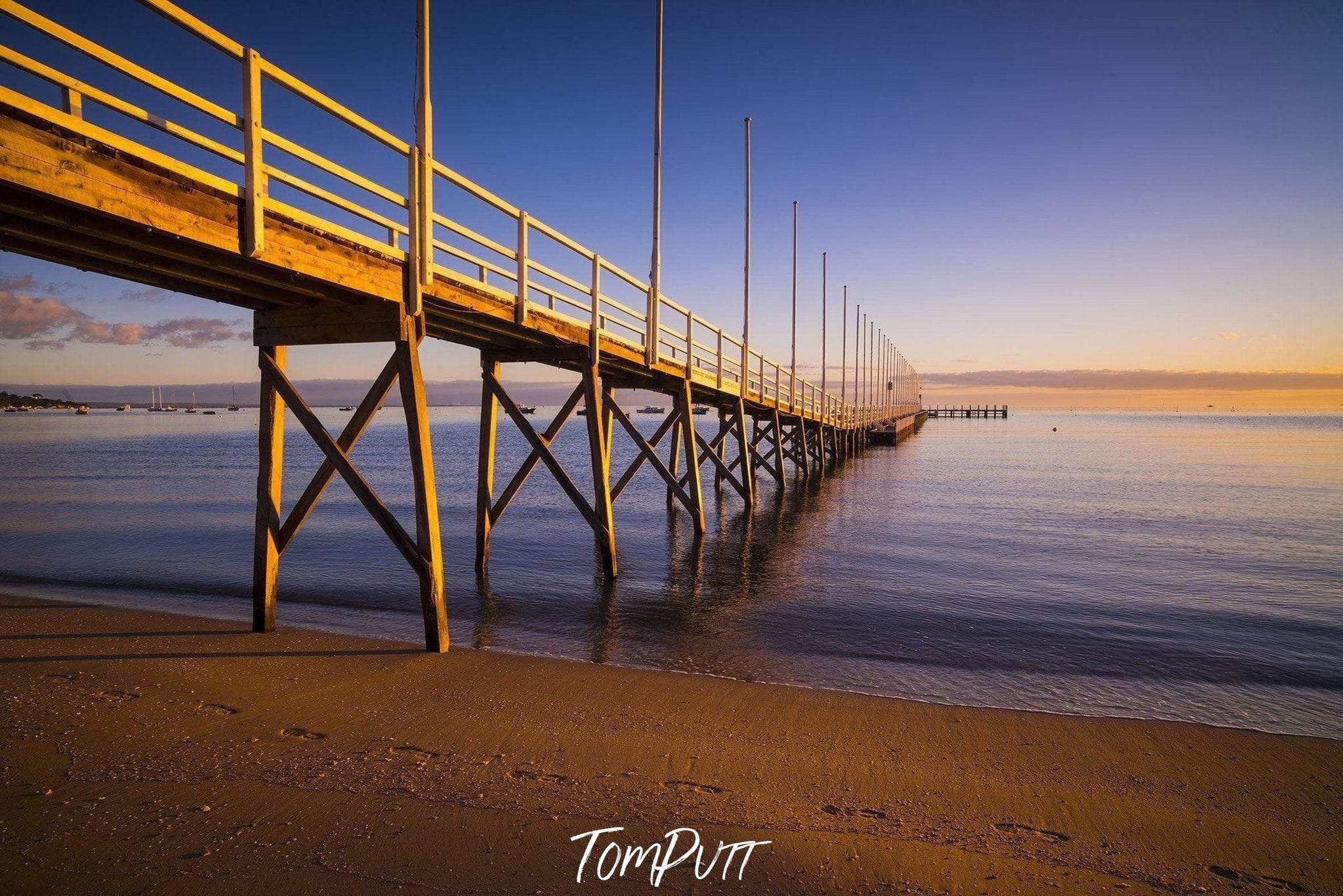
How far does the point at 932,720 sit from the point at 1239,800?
1829mm

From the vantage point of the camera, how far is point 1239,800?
164 inches

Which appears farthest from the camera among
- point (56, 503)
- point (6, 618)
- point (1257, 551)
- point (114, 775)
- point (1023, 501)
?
point (1023, 501)

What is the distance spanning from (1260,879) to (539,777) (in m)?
3.73

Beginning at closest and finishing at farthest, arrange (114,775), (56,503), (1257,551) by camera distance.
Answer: (114,775) → (1257,551) → (56,503)

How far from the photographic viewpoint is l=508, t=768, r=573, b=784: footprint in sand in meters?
3.98

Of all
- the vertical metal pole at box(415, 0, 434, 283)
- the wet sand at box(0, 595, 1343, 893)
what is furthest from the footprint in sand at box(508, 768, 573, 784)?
the vertical metal pole at box(415, 0, 434, 283)

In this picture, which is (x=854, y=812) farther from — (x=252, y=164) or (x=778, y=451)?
(x=778, y=451)

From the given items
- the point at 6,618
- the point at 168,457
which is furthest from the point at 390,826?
the point at 168,457

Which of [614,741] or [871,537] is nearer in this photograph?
[614,741]

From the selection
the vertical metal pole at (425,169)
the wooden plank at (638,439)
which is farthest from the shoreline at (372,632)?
the wooden plank at (638,439)

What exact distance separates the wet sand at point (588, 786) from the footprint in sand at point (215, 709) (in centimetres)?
2

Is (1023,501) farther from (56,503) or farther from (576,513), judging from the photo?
(56,503)

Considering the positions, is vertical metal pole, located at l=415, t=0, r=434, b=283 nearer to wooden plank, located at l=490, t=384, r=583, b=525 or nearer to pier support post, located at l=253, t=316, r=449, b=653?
pier support post, located at l=253, t=316, r=449, b=653

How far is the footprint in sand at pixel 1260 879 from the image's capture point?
3271mm
